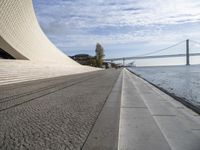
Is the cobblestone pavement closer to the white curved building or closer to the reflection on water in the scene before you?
the reflection on water

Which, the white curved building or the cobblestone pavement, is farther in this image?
the white curved building

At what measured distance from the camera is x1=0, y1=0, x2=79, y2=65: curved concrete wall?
1923cm

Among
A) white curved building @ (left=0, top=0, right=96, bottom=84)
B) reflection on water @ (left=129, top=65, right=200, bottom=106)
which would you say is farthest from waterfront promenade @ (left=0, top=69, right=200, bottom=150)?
white curved building @ (left=0, top=0, right=96, bottom=84)

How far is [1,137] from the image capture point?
9.77 feet

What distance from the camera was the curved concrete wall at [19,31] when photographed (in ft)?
63.1

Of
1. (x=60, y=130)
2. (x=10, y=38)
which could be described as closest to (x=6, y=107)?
(x=60, y=130)

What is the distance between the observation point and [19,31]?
21.9 meters

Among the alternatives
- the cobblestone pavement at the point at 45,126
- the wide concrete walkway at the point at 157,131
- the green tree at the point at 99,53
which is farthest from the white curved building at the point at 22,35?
the green tree at the point at 99,53

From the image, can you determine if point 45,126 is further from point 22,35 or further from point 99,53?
point 99,53

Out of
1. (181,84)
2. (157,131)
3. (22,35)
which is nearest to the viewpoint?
(157,131)

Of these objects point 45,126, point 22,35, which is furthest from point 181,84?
point 22,35

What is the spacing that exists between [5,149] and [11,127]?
914 mm

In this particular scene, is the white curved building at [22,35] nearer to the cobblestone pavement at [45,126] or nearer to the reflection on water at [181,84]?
the reflection on water at [181,84]

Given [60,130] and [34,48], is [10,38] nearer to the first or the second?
[34,48]
